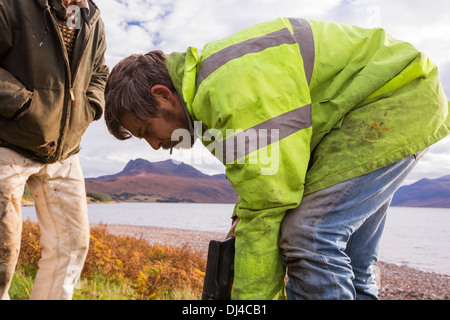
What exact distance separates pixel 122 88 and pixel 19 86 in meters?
0.95

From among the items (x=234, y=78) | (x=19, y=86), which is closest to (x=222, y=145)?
(x=234, y=78)

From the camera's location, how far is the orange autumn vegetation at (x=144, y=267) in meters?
4.16

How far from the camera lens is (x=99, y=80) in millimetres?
3346

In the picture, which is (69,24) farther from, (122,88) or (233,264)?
(233,264)

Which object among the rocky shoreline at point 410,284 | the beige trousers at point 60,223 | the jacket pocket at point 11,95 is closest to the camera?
the jacket pocket at point 11,95

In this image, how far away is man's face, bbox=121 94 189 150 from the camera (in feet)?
6.80

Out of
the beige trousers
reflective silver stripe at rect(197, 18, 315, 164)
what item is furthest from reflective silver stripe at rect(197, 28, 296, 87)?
the beige trousers

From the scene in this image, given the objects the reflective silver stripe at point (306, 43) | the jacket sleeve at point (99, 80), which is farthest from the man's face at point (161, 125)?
the jacket sleeve at point (99, 80)

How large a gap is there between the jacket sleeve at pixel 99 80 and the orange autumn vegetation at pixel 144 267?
184 centimetres

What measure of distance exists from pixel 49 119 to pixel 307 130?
6.36ft

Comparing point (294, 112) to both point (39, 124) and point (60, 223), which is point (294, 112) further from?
point (60, 223)

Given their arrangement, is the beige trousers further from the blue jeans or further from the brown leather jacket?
the blue jeans

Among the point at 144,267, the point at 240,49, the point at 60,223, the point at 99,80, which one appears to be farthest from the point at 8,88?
the point at 144,267

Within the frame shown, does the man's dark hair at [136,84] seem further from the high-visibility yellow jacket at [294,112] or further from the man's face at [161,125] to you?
the high-visibility yellow jacket at [294,112]
